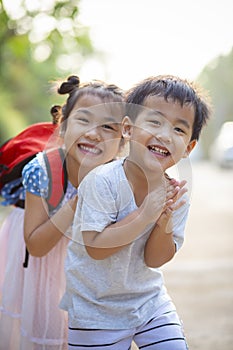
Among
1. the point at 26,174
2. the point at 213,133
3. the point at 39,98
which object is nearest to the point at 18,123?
the point at 39,98

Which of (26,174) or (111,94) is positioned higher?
(111,94)

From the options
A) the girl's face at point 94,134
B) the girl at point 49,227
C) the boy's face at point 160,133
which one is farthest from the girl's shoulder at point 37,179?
the boy's face at point 160,133

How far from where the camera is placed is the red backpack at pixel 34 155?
7.20ft

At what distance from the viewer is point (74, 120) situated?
2111mm

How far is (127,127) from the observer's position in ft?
6.14

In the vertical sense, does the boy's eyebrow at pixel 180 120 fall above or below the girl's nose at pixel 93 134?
above

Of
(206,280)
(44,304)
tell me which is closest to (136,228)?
(44,304)

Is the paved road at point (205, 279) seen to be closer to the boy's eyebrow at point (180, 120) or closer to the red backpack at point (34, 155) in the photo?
the boy's eyebrow at point (180, 120)

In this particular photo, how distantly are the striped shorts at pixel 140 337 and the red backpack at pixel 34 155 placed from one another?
0.51 meters

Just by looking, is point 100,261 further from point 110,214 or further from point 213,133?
point 213,133

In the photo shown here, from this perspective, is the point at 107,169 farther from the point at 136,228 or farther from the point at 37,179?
the point at 37,179

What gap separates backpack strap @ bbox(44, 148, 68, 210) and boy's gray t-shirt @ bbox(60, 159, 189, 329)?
27 cm

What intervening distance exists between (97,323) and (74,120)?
2.31ft

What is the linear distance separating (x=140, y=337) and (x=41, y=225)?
0.52 metres
